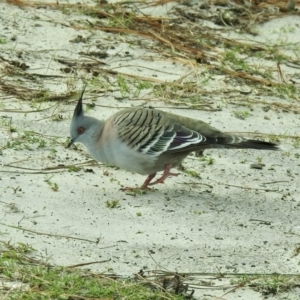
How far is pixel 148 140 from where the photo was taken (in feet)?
20.5

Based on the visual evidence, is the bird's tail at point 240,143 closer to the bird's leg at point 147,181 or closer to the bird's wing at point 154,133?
the bird's wing at point 154,133

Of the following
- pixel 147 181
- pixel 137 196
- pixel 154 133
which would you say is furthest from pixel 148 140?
pixel 137 196

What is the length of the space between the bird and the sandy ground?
0.57ft

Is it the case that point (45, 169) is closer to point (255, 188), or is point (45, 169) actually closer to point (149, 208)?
point (149, 208)

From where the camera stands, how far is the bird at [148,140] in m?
6.20

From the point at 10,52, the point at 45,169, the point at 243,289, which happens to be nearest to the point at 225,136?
the point at 45,169

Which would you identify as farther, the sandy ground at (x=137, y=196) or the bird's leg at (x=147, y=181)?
the bird's leg at (x=147, y=181)

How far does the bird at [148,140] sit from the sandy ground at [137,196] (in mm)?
174

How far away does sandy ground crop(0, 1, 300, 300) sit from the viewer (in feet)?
17.1

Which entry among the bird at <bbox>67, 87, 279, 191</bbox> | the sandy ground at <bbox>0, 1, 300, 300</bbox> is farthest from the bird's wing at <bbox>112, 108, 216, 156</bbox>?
the sandy ground at <bbox>0, 1, 300, 300</bbox>

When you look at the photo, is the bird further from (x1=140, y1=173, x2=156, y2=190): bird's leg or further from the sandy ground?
the sandy ground

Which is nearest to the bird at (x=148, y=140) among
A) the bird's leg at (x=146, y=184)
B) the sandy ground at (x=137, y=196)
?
the bird's leg at (x=146, y=184)

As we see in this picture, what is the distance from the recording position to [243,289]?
4867mm

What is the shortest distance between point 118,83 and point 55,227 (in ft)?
7.83
